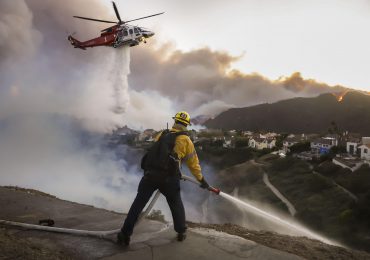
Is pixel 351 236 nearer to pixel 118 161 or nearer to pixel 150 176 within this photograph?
pixel 150 176

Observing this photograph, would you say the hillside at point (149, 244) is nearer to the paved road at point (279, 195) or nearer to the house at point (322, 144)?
the paved road at point (279, 195)

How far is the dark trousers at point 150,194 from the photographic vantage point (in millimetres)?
5848

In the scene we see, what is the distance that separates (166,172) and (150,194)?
0.50 metres

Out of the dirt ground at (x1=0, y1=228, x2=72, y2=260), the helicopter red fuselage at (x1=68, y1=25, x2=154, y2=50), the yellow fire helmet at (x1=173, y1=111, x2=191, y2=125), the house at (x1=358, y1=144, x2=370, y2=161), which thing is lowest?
the dirt ground at (x1=0, y1=228, x2=72, y2=260)

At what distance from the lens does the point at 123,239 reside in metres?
5.89

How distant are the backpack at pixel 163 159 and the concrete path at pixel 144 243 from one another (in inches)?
48.4

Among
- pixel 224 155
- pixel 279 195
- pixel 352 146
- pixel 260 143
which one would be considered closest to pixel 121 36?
pixel 279 195

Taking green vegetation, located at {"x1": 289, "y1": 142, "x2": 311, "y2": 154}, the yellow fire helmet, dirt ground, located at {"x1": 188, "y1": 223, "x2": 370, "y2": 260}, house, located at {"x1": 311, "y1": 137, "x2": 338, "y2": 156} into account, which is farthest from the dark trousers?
house, located at {"x1": 311, "y1": 137, "x2": 338, "y2": 156}

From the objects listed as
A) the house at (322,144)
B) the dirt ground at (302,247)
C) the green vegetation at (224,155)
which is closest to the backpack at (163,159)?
the dirt ground at (302,247)

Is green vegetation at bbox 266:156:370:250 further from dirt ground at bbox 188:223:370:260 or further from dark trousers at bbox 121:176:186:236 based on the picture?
dark trousers at bbox 121:176:186:236

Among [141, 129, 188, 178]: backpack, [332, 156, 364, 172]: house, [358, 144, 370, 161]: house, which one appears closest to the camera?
[141, 129, 188, 178]: backpack

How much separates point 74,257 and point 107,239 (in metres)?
0.84

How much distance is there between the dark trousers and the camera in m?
5.85

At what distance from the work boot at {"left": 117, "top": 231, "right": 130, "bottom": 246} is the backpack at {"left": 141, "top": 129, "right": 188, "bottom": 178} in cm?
109
